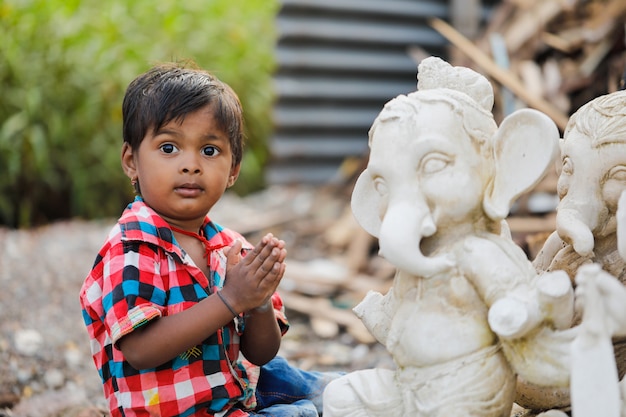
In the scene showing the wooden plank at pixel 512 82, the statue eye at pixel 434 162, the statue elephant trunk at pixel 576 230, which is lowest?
the statue elephant trunk at pixel 576 230

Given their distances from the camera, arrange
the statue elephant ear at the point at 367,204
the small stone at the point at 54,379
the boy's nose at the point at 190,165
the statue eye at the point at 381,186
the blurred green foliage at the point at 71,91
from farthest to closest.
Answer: the blurred green foliage at the point at 71,91, the small stone at the point at 54,379, the boy's nose at the point at 190,165, the statue elephant ear at the point at 367,204, the statue eye at the point at 381,186

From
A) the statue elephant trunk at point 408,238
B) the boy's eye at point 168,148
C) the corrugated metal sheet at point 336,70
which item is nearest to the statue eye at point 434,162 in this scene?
the statue elephant trunk at point 408,238

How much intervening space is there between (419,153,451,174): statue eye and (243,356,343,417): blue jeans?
3.21ft

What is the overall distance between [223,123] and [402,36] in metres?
5.27

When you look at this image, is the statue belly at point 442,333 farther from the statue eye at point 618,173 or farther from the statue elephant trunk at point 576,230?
the statue eye at point 618,173

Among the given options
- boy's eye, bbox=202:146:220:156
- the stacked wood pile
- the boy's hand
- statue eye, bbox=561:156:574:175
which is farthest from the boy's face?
the stacked wood pile

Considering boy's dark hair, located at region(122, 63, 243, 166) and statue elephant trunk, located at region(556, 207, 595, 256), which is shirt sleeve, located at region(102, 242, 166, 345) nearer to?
boy's dark hair, located at region(122, 63, 243, 166)

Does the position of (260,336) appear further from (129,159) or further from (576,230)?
(576,230)

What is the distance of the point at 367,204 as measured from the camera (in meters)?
1.73

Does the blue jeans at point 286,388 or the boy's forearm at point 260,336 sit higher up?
the boy's forearm at point 260,336

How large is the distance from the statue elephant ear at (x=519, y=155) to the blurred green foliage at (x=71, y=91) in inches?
187

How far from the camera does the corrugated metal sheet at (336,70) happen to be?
6.75m

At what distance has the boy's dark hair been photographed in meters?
1.91

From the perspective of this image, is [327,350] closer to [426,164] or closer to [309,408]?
[309,408]
